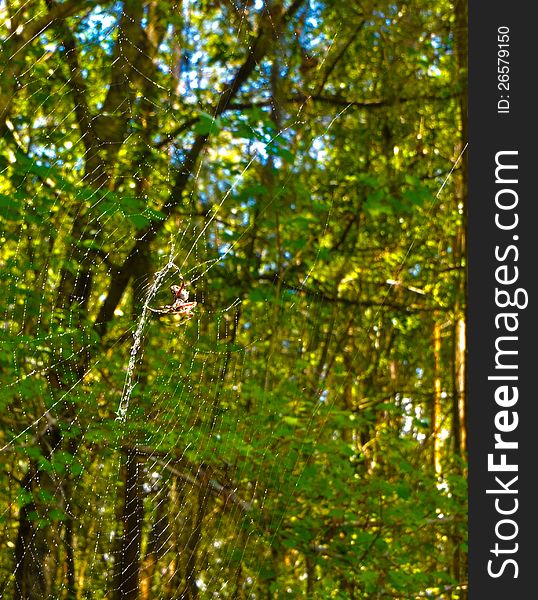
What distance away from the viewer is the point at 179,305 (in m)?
2.26

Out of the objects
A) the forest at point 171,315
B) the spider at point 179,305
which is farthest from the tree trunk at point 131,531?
the spider at point 179,305

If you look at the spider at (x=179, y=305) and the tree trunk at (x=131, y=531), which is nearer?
the spider at (x=179, y=305)

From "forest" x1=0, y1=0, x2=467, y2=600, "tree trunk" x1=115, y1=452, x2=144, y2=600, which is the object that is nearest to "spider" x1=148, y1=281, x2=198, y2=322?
"forest" x1=0, y1=0, x2=467, y2=600

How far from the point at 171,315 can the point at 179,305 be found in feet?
0.30

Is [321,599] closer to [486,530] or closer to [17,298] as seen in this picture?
[486,530]

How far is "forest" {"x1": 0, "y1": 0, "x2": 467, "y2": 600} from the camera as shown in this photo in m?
2.42

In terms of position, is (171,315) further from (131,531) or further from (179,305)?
(131,531)

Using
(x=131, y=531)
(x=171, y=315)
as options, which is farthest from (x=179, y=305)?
(x=131, y=531)

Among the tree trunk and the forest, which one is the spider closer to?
the forest

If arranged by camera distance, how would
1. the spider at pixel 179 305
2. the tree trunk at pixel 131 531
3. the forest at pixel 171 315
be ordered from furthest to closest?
the tree trunk at pixel 131 531 < the forest at pixel 171 315 < the spider at pixel 179 305

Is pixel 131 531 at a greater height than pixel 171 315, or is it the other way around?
pixel 171 315

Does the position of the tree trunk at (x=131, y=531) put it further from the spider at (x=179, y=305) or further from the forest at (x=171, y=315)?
the spider at (x=179, y=305)

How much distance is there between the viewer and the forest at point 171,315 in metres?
2.42

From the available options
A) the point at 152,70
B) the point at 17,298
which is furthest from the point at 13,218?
the point at 152,70
